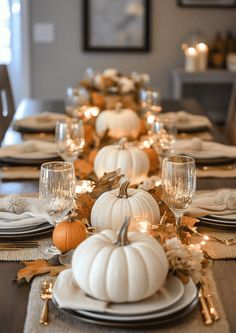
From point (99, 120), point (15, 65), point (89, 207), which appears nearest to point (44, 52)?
point (15, 65)

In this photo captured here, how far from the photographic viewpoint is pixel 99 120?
255 centimetres

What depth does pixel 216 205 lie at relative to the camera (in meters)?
1.63

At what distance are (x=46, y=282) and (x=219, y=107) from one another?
4654mm

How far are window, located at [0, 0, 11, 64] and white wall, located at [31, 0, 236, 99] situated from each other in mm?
273

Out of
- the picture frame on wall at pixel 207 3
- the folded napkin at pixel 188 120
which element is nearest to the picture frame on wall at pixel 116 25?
the picture frame on wall at pixel 207 3

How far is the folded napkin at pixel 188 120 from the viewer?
279 cm

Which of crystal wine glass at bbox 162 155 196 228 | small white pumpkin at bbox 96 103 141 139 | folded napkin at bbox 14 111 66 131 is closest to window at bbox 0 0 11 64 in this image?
folded napkin at bbox 14 111 66 131

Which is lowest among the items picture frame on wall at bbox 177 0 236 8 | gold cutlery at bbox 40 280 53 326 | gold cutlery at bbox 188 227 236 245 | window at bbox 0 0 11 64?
gold cutlery at bbox 40 280 53 326

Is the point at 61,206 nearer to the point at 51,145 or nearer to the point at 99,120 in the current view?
the point at 51,145

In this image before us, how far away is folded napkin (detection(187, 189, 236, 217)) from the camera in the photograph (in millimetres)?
1599

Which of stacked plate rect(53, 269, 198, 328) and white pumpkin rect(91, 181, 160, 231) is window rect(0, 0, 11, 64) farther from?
stacked plate rect(53, 269, 198, 328)

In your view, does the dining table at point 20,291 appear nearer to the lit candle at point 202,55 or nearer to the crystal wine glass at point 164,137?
the crystal wine glass at point 164,137

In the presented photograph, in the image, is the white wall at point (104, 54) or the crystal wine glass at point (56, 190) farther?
the white wall at point (104, 54)

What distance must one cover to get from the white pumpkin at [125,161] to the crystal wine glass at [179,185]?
461mm
